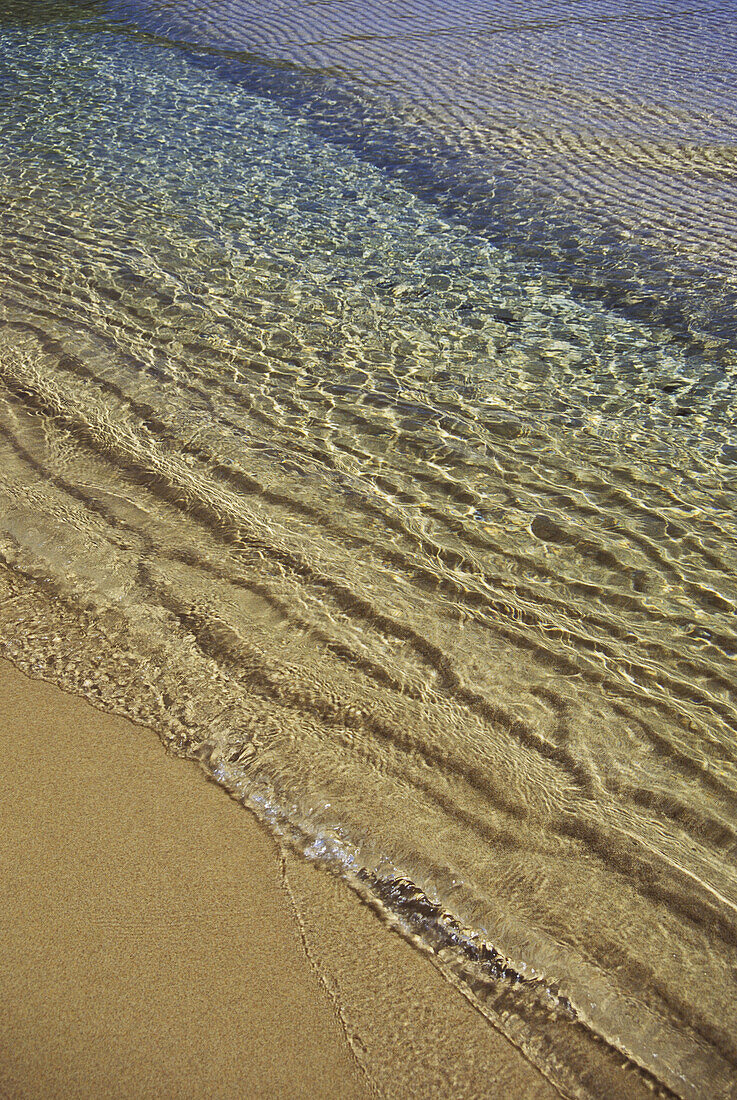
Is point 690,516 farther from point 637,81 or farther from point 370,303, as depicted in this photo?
point 637,81

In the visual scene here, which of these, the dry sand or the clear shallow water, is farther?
the clear shallow water

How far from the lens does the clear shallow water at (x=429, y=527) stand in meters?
2.09

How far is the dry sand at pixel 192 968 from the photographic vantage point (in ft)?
5.58

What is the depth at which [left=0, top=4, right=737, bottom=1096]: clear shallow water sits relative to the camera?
2.09 metres

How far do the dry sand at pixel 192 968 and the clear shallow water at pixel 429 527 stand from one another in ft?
0.35

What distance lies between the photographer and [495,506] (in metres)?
3.43

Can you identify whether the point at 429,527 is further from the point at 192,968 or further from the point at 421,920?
the point at 192,968

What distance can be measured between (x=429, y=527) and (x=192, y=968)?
Answer: 180 centimetres

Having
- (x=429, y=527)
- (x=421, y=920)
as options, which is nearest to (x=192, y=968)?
(x=421, y=920)

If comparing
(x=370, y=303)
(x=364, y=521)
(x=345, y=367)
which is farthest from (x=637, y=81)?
(x=364, y=521)

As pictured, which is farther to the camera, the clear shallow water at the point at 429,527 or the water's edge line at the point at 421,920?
the clear shallow water at the point at 429,527

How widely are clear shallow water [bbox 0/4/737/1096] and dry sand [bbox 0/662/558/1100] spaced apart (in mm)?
106

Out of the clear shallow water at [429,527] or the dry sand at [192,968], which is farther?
the clear shallow water at [429,527]

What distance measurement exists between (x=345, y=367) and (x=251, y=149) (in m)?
3.45
